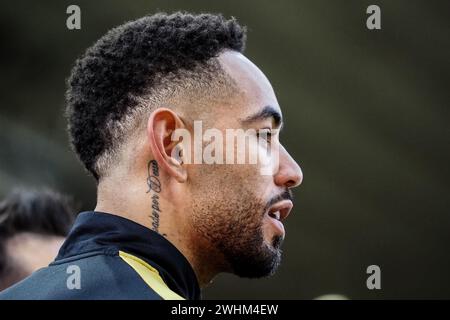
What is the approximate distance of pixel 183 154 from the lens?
1.53 meters

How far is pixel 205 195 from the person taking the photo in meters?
1.52

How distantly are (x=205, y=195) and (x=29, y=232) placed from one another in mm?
1481

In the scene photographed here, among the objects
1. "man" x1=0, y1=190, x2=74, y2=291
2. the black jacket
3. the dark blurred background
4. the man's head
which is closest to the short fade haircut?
the man's head

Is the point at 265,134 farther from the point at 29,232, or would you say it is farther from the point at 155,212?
the point at 29,232

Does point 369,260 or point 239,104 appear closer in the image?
point 239,104

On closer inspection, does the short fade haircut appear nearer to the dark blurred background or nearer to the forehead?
the forehead

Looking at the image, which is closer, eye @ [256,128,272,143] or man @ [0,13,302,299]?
man @ [0,13,302,299]

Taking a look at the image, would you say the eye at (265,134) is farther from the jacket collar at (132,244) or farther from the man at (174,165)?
the jacket collar at (132,244)

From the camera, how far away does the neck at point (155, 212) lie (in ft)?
4.90

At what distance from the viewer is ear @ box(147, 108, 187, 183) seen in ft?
4.97
